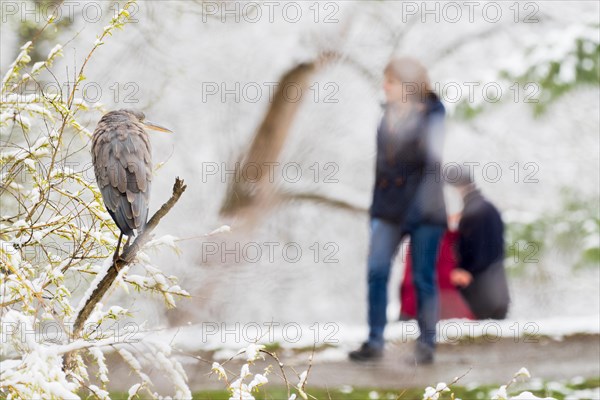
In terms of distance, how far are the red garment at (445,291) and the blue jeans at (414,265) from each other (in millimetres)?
328

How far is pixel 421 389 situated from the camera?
570 cm

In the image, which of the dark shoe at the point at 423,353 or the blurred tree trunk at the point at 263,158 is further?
the blurred tree trunk at the point at 263,158

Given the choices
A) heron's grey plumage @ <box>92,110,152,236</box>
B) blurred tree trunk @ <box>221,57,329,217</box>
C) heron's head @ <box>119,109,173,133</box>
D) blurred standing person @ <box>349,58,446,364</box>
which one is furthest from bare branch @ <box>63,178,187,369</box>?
blurred tree trunk @ <box>221,57,329,217</box>

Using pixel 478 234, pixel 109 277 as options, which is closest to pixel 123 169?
pixel 109 277

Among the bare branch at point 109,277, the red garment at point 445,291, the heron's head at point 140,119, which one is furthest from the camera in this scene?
the red garment at point 445,291

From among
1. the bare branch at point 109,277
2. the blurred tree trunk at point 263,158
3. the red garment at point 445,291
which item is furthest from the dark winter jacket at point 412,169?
the blurred tree trunk at point 263,158

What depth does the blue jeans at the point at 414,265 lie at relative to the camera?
539cm

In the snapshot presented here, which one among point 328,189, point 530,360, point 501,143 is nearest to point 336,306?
point 328,189

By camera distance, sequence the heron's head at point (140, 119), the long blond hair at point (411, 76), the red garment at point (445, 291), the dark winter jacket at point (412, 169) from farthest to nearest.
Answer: the red garment at point (445, 291) < the dark winter jacket at point (412, 169) < the long blond hair at point (411, 76) < the heron's head at point (140, 119)

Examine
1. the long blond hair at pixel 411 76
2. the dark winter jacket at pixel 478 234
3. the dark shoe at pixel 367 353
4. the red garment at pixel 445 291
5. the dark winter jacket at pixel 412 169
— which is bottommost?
the dark shoe at pixel 367 353

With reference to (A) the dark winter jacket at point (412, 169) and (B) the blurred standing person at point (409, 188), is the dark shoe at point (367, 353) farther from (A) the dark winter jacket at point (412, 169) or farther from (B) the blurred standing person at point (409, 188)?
(A) the dark winter jacket at point (412, 169)

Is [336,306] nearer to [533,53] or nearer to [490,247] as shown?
[533,53]

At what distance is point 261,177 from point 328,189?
1764 mm

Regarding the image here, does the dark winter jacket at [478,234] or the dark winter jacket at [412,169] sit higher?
the dark winter jacket at [412,169]
